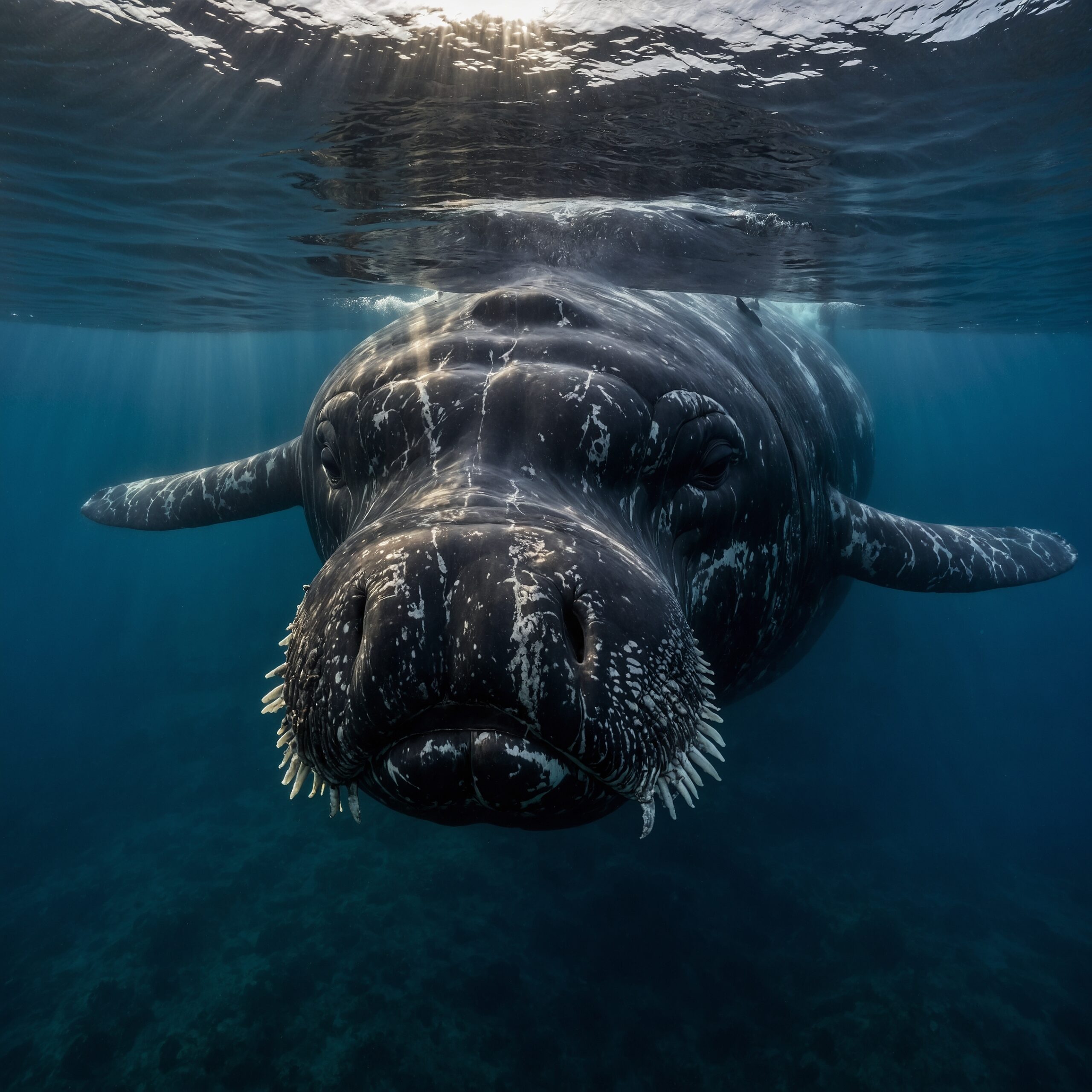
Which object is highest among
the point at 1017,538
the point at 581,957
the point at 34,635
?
the point at 1017,538

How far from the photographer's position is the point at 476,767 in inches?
92.0

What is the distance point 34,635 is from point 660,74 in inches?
1998

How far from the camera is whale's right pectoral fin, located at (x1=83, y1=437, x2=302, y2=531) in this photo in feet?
27.1

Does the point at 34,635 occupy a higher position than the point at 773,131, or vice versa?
the point at 773,131

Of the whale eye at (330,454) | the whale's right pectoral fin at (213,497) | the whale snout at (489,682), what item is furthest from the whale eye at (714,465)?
the whale's right pectoral fin at (213,497)

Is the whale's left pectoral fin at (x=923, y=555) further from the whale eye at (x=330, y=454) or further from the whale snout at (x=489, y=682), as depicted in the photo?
the whale snout at (x=489, y=682)

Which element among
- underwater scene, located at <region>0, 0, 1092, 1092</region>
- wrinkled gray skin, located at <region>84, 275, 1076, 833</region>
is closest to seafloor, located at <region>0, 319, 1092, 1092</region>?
underwater scene, located at <region>0, 0, 1092, 1092</region>

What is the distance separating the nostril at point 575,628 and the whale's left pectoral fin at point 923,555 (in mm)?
4479

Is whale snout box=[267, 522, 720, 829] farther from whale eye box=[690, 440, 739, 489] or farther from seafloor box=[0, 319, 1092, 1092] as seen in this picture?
seafloor box=[0, 319, 1092, 1092]

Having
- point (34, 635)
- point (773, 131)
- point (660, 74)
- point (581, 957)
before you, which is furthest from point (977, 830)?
point (34, 635)

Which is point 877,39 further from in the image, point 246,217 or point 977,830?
point 977,830

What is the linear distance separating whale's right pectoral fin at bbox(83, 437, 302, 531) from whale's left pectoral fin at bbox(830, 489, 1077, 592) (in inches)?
222

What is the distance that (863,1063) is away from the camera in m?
9.16

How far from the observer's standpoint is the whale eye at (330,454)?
14.7ft
